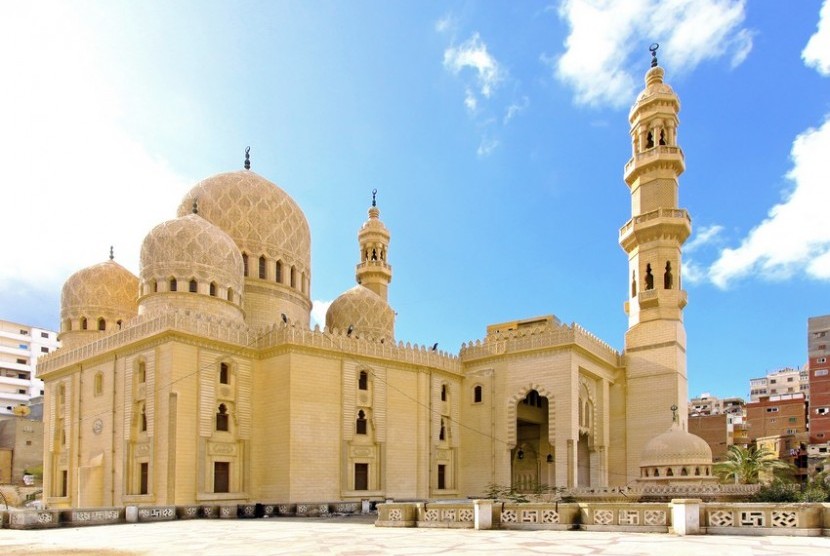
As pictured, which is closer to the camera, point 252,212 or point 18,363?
point 252,212

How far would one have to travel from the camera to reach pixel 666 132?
3559 centimetres

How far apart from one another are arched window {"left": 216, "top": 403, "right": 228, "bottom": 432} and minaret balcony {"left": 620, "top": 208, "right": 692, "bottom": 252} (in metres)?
20.5

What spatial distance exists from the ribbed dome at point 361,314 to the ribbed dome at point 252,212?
290cm

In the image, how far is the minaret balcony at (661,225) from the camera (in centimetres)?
3381

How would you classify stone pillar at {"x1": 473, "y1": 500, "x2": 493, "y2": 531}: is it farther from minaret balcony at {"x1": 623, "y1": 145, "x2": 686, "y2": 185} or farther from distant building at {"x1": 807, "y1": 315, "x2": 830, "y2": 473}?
distant building at {"x1": 807, "y1": 315, "x2": 830, "y2": 473}

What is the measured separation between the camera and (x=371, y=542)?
14.0 metres

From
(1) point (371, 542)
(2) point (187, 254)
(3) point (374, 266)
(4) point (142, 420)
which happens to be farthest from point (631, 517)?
(3) point (374, 266)

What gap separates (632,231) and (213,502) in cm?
2234

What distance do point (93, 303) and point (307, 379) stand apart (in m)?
12.5

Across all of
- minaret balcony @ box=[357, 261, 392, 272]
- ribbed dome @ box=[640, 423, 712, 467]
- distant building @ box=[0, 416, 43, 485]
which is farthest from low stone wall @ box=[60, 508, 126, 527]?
distant building @ box=[0, 416, 43, 485]

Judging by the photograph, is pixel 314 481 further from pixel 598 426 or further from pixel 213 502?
pixel 598 426

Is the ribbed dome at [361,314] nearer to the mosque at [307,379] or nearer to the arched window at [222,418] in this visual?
the mosque at [307,379]

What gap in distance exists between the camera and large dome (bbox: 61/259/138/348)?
111 ft

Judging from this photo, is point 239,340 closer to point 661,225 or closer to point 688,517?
point 688,517
